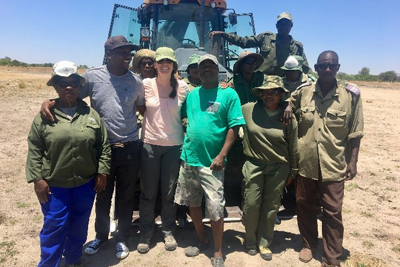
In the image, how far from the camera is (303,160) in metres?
3.11

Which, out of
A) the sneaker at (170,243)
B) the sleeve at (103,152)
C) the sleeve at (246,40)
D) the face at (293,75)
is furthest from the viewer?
the sleeve at (246,40)

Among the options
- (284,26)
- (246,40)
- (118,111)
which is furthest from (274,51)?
(118,111)

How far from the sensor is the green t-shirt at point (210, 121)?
2.92 metres

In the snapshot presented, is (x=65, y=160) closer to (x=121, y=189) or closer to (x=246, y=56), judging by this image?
(x=121, y=189)

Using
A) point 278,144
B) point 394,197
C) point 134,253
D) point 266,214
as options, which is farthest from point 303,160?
point 394,197

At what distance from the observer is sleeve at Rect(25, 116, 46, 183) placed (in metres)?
2.57

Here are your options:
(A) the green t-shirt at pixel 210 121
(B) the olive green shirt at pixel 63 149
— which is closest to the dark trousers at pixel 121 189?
(B) the olive green shirt at pixel 63 149

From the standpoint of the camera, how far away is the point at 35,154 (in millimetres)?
2582

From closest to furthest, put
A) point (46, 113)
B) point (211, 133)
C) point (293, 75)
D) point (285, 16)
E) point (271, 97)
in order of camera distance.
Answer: point (46, 113)
point (211, 133)
point (271, 97)
point (293, 75)
point (285, 16)

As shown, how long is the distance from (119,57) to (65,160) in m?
1.02

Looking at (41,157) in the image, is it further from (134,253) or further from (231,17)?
(231,17)

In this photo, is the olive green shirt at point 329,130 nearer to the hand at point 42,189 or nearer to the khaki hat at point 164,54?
the khaki hat at point 164,54

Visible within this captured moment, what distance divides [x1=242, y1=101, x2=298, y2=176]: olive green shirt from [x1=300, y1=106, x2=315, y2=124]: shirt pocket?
0.12 metres

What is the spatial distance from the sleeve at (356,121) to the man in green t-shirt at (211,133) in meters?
1.05
